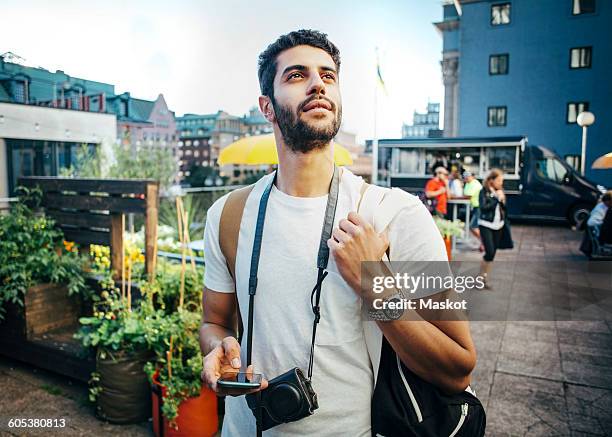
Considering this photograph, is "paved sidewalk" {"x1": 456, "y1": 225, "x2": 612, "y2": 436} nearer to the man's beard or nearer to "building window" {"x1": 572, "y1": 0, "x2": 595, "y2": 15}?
the man's beard

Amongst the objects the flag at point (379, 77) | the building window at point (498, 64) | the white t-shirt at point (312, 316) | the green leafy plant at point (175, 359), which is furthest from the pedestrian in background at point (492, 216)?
the building window at point (498, 64)

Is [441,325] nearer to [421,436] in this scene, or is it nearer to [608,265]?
[421,436]

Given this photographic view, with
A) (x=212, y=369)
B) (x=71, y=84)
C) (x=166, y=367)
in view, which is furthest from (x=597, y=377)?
(x=71, y=84)

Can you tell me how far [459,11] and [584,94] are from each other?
8.16 metres

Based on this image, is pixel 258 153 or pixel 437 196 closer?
pixel 258 153

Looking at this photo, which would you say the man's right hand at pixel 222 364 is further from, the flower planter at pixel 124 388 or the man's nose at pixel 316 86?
the flower planter at pixel 124 388

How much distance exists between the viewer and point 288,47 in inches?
62.7

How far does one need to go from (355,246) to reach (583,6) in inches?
1143

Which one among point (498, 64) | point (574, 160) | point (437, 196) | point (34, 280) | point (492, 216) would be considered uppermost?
point (498, 64)

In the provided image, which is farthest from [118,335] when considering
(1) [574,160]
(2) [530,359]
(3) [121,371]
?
(1) [574,160]

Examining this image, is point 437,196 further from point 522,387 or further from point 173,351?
point 173,351

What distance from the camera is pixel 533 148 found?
16.1 meters

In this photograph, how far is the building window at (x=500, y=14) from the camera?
26453mm

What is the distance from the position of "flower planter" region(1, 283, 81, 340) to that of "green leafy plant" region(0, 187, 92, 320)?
0.20 feet
